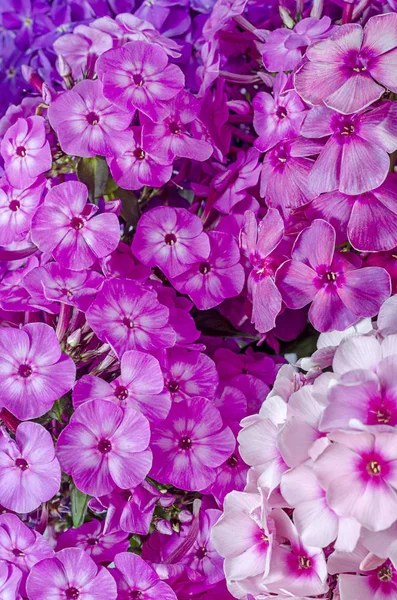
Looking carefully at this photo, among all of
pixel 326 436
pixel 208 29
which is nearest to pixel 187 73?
pixel 208 29

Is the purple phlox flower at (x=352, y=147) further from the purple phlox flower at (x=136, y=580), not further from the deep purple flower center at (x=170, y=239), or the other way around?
the purple phlox flower at (x=136, y=580)

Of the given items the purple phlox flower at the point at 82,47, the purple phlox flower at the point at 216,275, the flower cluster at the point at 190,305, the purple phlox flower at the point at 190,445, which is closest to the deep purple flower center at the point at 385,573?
the flower cluster at the point at 190,305

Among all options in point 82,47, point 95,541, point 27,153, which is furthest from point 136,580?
point 82,47

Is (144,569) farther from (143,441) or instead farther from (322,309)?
(322,309)

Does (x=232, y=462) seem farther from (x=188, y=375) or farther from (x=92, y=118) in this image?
(x=92, y=118)

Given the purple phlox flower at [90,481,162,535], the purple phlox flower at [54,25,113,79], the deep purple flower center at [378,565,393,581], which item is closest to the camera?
the deep purple flower center at [378,565,393,581]

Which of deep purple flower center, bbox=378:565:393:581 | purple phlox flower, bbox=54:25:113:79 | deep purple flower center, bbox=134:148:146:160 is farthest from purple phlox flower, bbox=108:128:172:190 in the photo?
deep purple flower center, bbox=378:565:393:581

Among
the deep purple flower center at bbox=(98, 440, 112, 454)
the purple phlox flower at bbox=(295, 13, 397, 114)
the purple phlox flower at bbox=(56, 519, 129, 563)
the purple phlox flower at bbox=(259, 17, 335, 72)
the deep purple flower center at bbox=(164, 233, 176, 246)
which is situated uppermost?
the purple phlox flower at bbox=(295, 13, 397, 114)

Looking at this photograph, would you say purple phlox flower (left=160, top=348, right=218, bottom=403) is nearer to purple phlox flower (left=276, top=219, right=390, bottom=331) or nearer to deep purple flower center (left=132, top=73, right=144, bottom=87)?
purple phlox flower (left=276, top=219, right=390, bottom=331)
